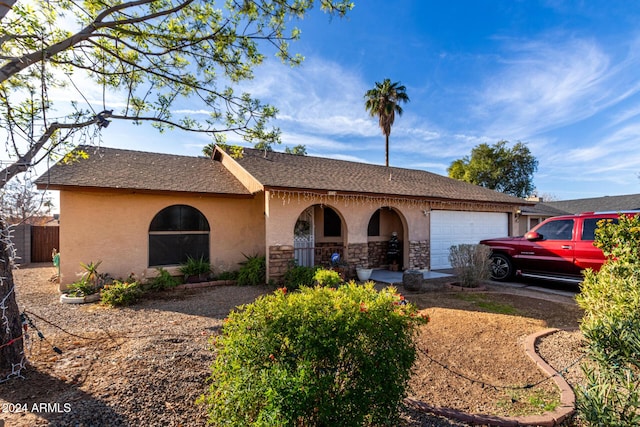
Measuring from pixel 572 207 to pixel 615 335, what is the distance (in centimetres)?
2993

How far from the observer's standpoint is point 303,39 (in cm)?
558

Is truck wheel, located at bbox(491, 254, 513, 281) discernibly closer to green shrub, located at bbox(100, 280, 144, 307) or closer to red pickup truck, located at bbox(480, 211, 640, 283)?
red pickup truck, located at bbox(480, 211, 640, 283)

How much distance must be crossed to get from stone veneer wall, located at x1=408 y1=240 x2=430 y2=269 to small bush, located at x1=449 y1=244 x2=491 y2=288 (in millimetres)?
2601

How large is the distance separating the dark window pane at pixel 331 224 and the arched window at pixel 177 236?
14.4 ft

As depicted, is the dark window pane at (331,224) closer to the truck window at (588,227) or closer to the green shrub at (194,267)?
the green shrub at (194,267)

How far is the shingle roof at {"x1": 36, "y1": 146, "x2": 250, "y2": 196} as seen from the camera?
7.78m

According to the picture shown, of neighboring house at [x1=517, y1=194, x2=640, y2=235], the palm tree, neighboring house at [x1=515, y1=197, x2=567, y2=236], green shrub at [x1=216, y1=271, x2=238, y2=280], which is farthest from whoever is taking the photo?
the palm tree

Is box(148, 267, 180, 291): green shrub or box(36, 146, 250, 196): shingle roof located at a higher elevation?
box(36, 146, 250, 196): shingle roof

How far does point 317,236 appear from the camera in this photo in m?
11.2

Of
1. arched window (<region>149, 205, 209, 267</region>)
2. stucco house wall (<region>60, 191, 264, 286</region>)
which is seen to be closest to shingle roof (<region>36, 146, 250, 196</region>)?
stucco house wall (<region>60, 191, 264, 286</region>)

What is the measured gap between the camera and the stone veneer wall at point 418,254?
11000 millimetres

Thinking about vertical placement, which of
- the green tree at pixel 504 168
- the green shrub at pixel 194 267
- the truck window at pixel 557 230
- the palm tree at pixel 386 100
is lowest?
the green shrub at pixel 194 267

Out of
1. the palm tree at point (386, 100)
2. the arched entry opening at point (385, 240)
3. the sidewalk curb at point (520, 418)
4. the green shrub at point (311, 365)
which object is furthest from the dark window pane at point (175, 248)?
the palm tree at point (386, 100)

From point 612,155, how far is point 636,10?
1354 cm
